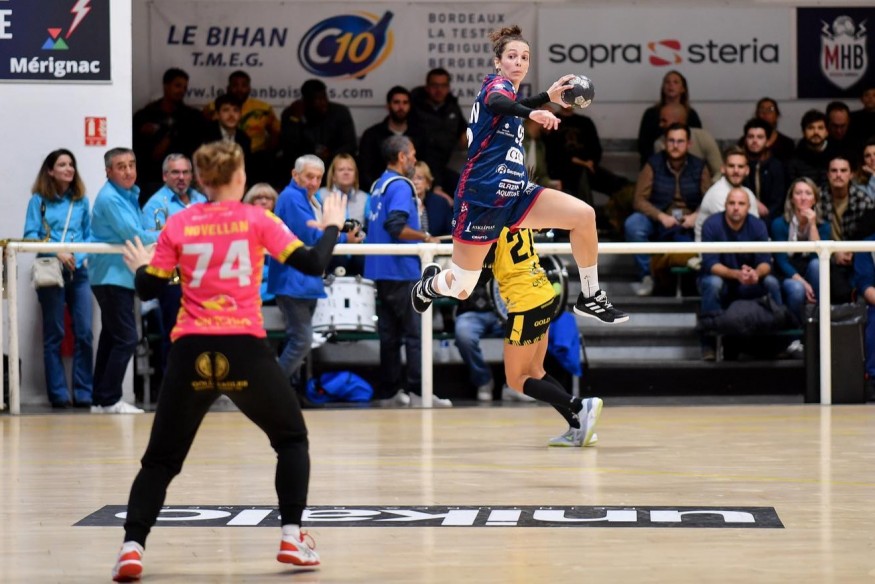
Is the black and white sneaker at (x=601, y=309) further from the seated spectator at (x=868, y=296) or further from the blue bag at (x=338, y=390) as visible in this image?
the seated spectator at (x=868, y=296)

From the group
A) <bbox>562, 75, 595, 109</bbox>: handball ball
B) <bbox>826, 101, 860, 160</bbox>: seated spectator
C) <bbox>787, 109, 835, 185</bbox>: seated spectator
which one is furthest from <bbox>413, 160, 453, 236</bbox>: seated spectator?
<bbox>562, 75, 595, 109</bbox>: handball ball


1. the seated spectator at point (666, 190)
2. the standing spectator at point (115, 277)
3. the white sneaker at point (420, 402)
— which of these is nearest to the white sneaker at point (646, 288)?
the seated spectator at point (666, 190)

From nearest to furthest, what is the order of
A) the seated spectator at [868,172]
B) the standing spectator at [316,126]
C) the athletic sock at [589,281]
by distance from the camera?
the athletic sock at [589,281], the seated spectator at [868,172], the standing spectator at [316,126]

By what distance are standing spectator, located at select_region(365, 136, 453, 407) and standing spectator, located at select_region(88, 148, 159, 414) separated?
5.62 ft

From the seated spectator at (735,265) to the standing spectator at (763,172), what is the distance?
46.1 inches

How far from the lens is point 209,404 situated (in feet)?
16.3

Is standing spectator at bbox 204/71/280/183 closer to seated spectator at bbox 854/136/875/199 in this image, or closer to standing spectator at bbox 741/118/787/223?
standing spectator at bbox 741/118/787/223

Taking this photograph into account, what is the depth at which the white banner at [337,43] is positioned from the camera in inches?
583

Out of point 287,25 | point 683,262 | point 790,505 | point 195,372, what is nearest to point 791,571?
point 790,505

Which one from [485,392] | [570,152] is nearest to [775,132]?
[570,152]

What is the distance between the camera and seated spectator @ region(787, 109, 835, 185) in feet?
43.8

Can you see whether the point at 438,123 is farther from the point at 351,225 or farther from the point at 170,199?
the point at 170,199

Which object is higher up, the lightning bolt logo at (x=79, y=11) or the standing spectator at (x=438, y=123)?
the lightning bolt logo at (x=79, y=11)

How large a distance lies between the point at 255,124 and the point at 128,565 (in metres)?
9.62
